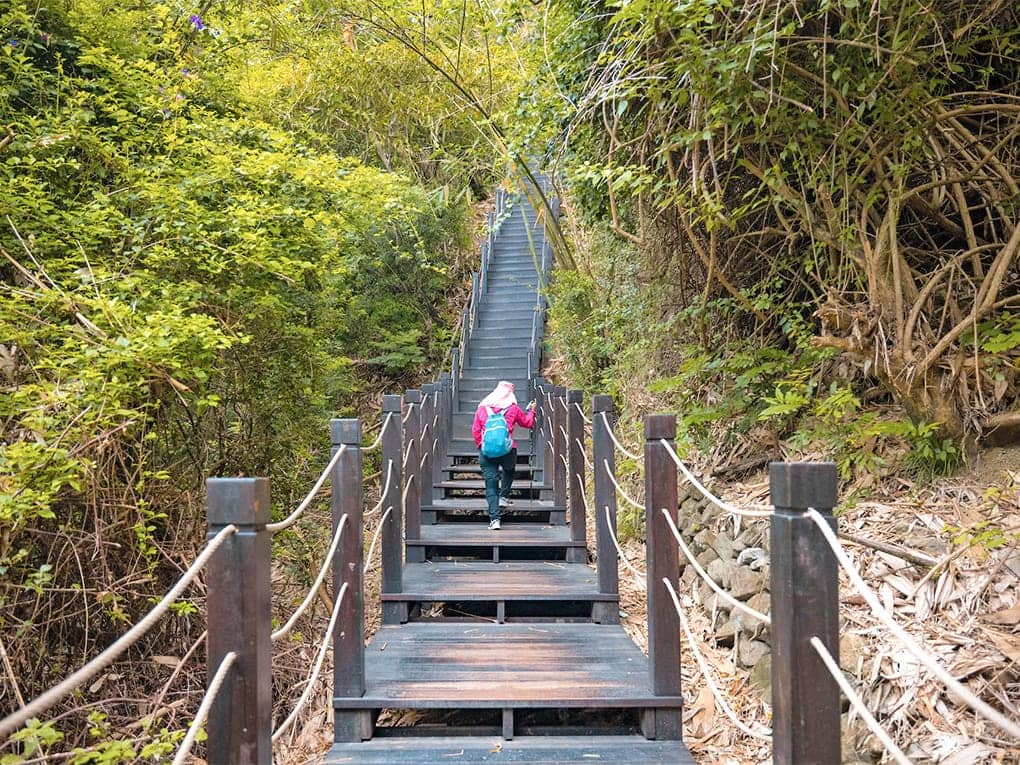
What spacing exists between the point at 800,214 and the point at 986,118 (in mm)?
1018

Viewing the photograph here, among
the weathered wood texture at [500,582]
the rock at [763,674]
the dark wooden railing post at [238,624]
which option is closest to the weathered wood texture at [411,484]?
the weathered wood texture at [500,582]

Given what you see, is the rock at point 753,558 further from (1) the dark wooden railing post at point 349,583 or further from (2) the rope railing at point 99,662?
(2) the rope railing at point 99,662

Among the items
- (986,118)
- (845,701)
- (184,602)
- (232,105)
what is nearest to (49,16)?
(232,105)

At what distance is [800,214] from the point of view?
14.0 feet

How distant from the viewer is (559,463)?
24.0ft

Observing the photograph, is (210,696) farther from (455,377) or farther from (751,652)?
(455,377)

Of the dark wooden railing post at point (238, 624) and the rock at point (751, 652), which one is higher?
the dark wooden railing post at point (238, 624)

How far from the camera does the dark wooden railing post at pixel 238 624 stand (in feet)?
6.42

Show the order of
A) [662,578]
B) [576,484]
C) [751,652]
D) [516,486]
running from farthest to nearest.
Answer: [516,486] < [576,484] < [751,652] < [662,578]

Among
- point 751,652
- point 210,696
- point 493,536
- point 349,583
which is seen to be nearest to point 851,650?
point 751,652

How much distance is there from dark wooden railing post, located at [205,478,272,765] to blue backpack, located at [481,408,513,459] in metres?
4.88

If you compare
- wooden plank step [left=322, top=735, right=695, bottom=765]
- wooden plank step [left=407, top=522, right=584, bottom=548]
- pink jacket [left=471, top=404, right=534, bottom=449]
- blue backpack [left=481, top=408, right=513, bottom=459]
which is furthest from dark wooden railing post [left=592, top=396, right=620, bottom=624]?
pink jacket [left=471, top=404, right=534, bottom=449]

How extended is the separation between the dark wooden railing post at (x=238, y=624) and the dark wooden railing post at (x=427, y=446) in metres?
5.12

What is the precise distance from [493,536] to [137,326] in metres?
3.22
